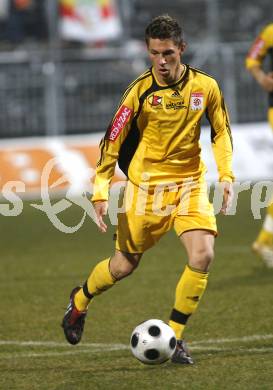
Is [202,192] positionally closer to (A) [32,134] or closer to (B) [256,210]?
(B) [256,210]

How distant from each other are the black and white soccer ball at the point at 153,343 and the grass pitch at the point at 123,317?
0.12 meters

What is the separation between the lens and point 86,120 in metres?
19.5

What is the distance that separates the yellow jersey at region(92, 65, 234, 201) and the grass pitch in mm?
1114

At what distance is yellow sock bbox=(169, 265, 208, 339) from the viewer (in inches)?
265

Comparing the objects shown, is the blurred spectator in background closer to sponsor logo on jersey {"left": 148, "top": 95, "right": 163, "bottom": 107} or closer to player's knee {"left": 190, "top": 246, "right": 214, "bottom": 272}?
sponsor logo on jersey {"left": 148, "top": 95, "right": 163, "bottom": 107}

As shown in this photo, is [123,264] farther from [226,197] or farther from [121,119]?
[121,119]

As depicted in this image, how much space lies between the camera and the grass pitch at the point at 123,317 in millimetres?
6410

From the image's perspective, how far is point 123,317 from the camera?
8.31 m

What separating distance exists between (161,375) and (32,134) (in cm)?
1306

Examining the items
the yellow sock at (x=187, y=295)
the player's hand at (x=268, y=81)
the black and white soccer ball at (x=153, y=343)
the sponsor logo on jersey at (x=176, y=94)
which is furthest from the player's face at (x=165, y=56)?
the player's hand at (x=268, y=81)

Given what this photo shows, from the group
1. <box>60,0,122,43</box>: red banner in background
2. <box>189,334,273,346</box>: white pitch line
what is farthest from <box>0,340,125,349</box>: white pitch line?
<box>60,0,122,43</box>: red banner in background

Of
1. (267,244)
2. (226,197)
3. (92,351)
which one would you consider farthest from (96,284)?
(267,244)

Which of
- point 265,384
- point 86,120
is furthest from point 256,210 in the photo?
point 265,384

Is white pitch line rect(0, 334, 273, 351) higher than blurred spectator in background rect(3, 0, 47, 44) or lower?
higher
